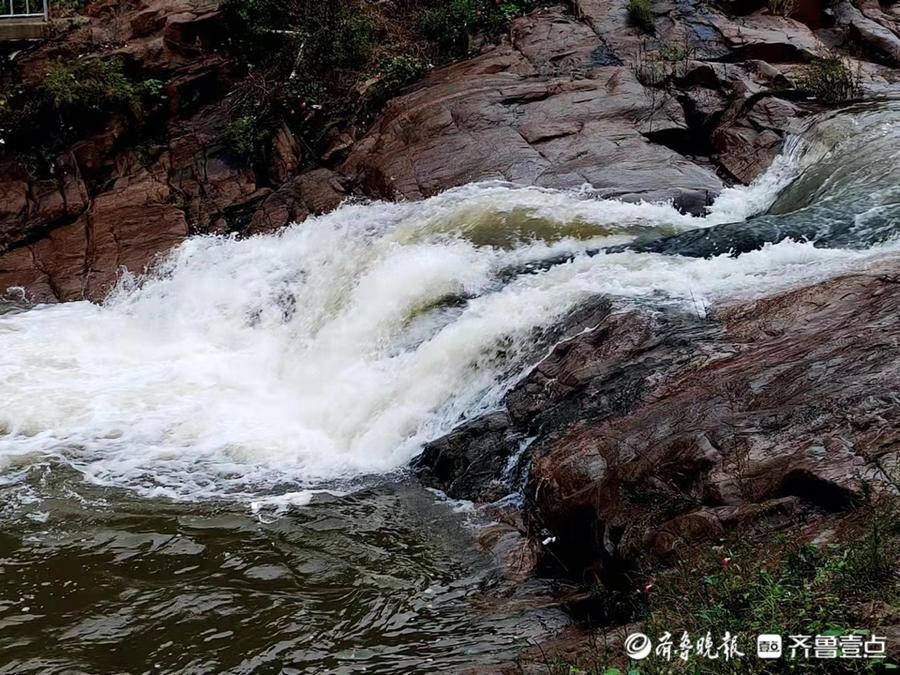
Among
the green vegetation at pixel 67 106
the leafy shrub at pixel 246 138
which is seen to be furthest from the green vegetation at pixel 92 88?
the leafy shrub at pixel 246 138

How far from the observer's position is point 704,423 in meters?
4.79

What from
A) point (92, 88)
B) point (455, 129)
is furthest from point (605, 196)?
point (92, 88)

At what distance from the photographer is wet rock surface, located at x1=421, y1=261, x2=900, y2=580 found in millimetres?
4148

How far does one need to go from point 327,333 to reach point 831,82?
6613 mm

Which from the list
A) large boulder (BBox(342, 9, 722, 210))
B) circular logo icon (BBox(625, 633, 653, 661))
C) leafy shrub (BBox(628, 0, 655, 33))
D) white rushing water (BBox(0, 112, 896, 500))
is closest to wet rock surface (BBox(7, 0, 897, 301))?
large boulder (BBox(342, 9, 722, 210))

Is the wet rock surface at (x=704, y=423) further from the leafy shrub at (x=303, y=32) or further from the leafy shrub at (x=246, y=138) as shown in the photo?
the leafy shrub at (x=303, y=32)

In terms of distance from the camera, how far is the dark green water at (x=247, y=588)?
13.5 feet

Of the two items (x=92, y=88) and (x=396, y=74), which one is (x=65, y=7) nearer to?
(x=92, y=88)

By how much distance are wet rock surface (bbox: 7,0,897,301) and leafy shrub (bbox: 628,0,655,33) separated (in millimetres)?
131

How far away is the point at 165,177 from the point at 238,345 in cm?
387

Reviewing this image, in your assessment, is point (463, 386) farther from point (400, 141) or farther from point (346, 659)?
point (400, 141)

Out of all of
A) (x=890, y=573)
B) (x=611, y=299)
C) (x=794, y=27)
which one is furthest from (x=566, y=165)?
(x=890, y=573)

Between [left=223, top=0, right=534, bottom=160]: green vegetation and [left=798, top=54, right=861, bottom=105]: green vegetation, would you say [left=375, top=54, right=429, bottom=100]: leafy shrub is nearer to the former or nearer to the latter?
[left=223, top=0, right=534, bottom=160]: green vegetation

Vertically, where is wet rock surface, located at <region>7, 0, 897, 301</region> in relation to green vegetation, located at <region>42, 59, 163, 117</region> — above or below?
below
